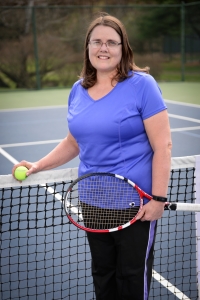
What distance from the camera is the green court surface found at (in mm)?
14360

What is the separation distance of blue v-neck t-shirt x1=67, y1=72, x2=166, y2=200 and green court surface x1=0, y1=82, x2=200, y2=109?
1148cm

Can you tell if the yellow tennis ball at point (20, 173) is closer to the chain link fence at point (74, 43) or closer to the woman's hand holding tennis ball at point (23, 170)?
the woman's hand holding tennis ball at point (23, 170)

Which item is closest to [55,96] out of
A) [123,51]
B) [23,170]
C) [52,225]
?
[52,225]

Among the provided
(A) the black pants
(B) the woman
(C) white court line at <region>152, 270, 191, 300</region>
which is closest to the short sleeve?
(B) the woman

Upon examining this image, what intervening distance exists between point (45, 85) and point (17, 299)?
606 inches

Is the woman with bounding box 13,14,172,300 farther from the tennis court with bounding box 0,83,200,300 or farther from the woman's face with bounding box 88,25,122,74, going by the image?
the tennis court with bounding box 0,83,200,300

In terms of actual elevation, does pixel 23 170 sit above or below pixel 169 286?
above

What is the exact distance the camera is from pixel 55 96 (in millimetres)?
16156

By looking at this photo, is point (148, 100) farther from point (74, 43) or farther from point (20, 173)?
point (74, 43)

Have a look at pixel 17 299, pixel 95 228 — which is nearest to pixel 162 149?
pixel 95 228

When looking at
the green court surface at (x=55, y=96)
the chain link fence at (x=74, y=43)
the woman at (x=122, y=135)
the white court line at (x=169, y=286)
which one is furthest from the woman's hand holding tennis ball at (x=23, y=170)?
the chain link fence at (x=74, y=43)

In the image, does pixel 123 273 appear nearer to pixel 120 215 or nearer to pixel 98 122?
pixel 120 215

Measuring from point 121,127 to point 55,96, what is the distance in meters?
14.0

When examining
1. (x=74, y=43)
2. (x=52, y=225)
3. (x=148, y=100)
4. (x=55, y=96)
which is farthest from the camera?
(x=74, y=43)
